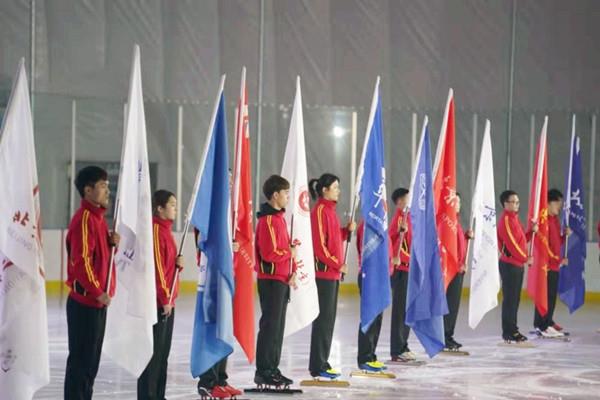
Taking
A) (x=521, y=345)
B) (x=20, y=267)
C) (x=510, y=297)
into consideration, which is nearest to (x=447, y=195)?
(x=510, y=297)

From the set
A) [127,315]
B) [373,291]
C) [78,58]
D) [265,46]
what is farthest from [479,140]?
[127,315]

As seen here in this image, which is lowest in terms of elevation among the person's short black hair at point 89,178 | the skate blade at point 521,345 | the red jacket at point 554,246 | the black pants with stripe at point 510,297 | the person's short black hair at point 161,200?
the skate blade at point 521,345

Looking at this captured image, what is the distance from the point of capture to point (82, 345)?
23.9 feet

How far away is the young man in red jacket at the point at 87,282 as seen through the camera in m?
7.19

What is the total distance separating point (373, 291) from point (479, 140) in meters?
10.1

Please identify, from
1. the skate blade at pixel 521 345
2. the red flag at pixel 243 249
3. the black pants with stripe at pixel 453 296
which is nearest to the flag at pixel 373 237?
the red flag at pixel 243 249

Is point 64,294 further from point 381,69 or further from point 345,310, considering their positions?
point 381,69

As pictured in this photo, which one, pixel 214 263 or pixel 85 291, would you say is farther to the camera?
pixel 214 263

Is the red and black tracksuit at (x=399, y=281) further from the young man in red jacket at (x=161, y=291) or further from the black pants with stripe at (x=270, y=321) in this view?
the young man in red jacket at (x=161, y=291)

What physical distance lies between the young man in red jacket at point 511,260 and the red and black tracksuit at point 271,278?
172 inches

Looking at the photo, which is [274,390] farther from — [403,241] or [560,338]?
[560,338]

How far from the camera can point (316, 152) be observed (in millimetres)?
19969

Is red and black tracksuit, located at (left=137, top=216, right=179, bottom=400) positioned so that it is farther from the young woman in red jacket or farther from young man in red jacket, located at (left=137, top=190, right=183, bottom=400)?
the young woman in red jacket

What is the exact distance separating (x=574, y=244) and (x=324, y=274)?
19.8 ft
